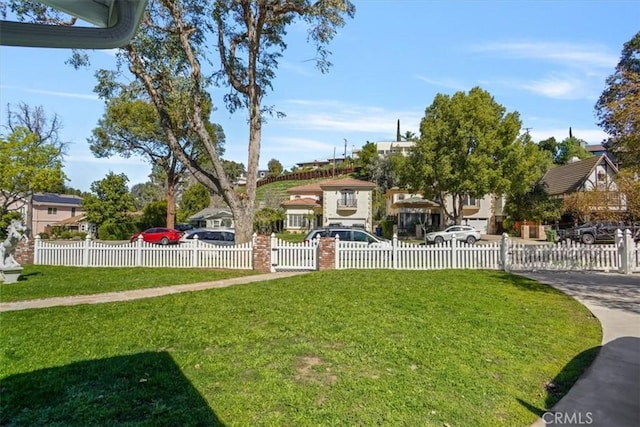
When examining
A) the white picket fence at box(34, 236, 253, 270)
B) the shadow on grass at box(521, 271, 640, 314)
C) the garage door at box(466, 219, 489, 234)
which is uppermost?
the garage door at box(466, 219, 489, 234)

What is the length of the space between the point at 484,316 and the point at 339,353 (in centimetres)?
301

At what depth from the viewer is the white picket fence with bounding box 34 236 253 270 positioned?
14.2 m

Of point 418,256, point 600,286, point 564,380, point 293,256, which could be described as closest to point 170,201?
point 293,256

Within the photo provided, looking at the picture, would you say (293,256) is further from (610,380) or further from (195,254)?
(610,380)

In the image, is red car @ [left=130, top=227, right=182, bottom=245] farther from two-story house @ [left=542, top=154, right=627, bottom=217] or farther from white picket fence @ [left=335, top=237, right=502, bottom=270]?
two-story house @ [left=542, top=154, right=627, bottom=217]

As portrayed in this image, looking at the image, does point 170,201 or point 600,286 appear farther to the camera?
point 170,201

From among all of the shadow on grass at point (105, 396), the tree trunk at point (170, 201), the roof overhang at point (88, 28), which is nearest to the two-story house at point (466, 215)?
the tree trunk at point (170, 201)

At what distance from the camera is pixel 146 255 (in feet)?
48.2

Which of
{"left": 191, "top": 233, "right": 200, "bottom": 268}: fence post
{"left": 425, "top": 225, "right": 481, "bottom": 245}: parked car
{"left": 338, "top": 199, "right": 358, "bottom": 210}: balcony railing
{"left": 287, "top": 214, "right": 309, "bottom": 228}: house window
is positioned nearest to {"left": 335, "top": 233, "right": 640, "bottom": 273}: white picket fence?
{"left": 191, "top": 233, "right": 200, "bottom": 268}: fence post

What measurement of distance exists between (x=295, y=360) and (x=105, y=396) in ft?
6.14

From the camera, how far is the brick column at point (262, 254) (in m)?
13.8

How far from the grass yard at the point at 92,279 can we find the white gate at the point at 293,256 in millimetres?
930

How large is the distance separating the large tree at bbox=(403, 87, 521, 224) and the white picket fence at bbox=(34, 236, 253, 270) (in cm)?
1800

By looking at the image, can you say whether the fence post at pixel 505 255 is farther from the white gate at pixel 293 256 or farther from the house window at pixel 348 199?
the house window at pixel 348 199
